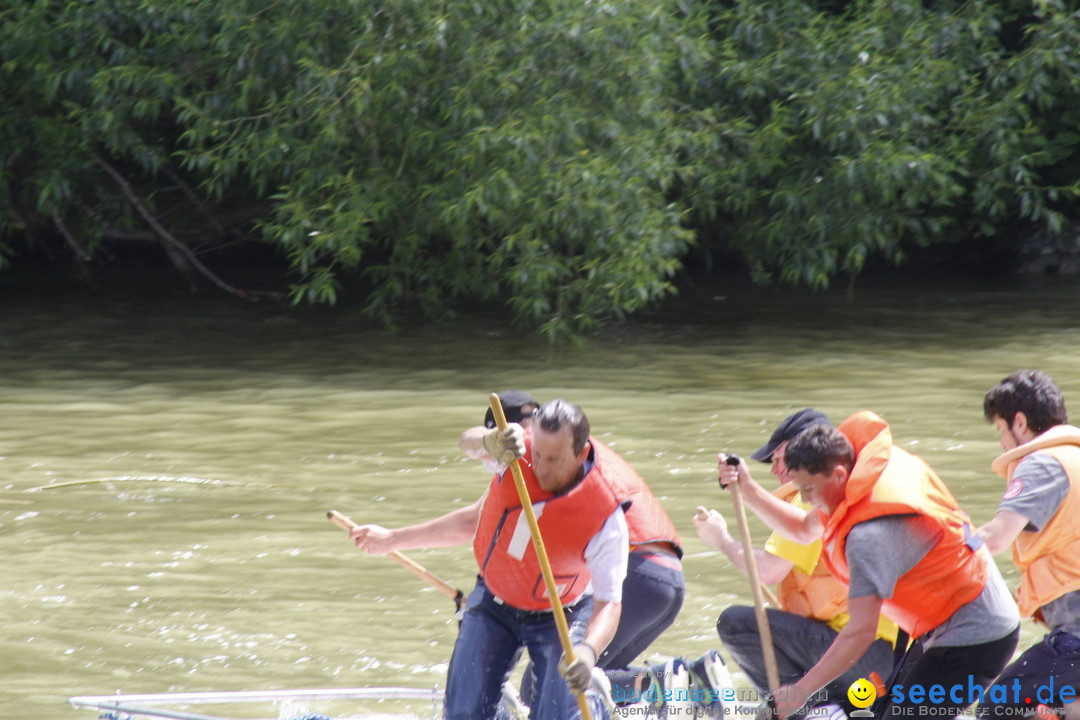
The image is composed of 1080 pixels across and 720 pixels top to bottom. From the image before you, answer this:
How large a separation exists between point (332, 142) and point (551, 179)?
1993mm

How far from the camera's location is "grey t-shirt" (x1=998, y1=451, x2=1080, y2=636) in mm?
3811

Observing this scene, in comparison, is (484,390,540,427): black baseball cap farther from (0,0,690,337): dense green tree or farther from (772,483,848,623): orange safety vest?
(0,0,690,337): dense green tree

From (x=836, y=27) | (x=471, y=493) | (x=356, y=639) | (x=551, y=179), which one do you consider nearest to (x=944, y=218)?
(x=836, y=27)

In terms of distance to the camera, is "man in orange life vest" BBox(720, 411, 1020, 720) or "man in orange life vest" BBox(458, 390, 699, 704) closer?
"man in orange life vest" BBox(720, 411, 1020, 720)

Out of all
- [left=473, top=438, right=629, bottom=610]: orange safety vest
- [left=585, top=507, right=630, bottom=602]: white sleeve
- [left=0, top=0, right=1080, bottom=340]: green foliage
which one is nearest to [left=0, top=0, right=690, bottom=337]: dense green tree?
[left=0, top=0, right=1080, bottom=340]: green foliage

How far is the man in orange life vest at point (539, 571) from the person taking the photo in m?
3.80

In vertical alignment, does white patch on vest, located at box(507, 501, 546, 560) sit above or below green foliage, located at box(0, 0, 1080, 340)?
below

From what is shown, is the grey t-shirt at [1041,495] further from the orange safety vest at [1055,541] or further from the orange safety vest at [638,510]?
the orange safety vest at [638,510]

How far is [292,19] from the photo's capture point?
11148mm

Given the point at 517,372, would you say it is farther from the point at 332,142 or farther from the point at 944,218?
the point at 944,218

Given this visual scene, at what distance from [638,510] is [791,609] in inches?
25.0

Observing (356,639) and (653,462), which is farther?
(653,462)

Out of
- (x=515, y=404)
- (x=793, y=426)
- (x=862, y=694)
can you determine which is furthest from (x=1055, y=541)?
(x=515, y=404)

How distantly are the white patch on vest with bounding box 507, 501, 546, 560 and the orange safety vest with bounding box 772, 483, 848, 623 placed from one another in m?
0.85
